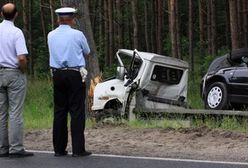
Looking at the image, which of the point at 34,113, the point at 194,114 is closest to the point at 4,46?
the point at 194,114

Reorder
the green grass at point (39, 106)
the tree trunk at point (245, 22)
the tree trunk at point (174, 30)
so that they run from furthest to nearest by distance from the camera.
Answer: the tree trunk at point (245, 22)
the tree trunk at point (174, 30)
the green grass at point (39, 106)

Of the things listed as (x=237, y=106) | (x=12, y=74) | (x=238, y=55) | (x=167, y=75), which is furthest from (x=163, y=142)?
(x=238, y=55)

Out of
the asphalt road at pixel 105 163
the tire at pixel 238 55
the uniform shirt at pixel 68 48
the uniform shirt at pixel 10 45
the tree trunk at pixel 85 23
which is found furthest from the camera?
the tree trunk at pixel 85 23

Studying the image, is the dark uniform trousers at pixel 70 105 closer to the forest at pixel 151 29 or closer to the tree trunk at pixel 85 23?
the tree trunk at pixel 85 23

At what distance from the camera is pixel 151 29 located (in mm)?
39656

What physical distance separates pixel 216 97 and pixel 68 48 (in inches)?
265

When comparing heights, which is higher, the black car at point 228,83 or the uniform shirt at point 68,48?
the uniform shirt at point 68,48

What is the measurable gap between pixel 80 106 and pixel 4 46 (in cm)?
136

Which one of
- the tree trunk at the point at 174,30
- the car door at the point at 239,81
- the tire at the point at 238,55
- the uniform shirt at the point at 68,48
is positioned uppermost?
the tree trunk at the point at 174,30

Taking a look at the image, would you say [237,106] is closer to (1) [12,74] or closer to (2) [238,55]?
(2) [238,55]

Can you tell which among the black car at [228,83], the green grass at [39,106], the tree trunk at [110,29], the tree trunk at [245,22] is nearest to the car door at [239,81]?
the black car at [228,83]

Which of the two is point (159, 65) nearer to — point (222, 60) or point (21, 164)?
point (222, 60)

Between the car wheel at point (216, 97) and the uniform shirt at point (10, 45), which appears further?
the car wheel at point (216, 97)

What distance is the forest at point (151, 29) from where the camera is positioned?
2584cm
